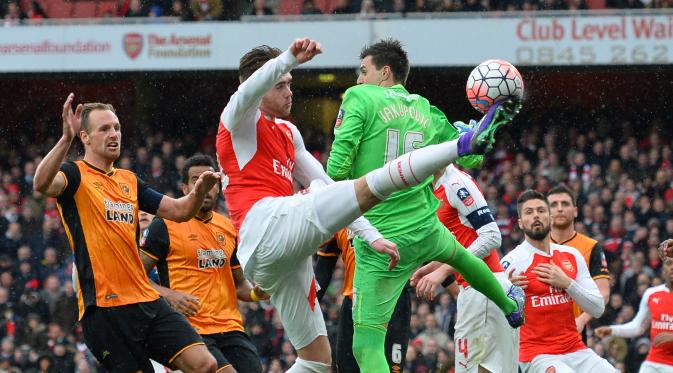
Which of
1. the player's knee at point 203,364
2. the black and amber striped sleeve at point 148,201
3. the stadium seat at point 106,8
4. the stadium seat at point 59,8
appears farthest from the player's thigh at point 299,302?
the stadium seat at point 59,8

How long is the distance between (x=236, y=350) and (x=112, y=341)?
134 cm

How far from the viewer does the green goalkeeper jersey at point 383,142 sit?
738cm

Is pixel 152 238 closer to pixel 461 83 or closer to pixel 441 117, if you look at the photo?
pixel 441 117

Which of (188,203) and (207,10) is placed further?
(207,10)

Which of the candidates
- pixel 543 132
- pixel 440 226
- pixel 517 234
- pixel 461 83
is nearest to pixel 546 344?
pixel 440 226

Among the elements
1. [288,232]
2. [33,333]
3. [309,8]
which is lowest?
[33,333]

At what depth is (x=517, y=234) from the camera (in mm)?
17781

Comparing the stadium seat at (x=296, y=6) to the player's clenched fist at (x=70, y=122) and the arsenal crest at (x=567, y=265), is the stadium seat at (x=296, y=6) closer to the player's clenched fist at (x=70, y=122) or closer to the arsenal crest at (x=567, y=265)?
the arsenal crest at (x=567, y=265)

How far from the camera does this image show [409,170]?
6.30 meters

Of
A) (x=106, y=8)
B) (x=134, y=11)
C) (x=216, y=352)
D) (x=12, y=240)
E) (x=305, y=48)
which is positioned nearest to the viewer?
(x=305, y=48)

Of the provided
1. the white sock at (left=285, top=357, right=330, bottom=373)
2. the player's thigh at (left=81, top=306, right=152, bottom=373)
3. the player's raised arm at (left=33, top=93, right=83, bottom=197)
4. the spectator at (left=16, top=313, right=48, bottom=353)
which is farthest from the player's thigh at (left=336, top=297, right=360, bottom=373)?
the spectator at (left=16, top=313, right=48, bottom=353)

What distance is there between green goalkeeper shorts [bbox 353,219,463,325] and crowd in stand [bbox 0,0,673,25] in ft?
49.0

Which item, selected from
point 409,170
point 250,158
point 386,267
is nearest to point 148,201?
point 250,158

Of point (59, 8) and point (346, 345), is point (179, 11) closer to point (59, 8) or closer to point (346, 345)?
point (59, 8)
